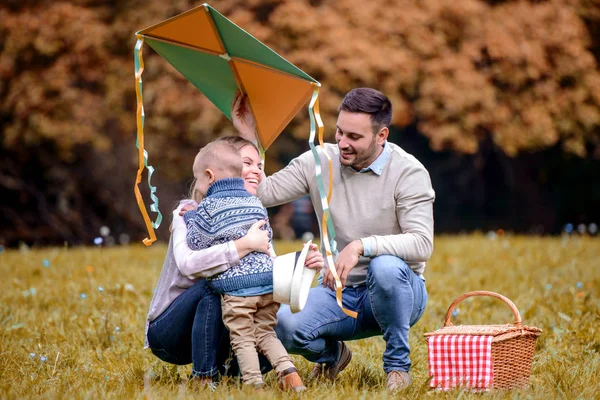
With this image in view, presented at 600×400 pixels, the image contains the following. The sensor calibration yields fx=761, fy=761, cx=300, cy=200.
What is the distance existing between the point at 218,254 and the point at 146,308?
7.81 ft

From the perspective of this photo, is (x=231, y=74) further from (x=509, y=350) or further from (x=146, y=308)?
(x=146, y=308)

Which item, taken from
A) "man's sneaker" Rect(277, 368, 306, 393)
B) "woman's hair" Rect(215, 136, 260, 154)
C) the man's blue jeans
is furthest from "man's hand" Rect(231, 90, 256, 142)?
"man's sneaker" Rect(277, 368, 306, 393)

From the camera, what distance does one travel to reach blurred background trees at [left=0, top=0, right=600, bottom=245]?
36.4 feet

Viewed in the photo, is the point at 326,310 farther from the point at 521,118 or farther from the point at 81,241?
the point at 81,241

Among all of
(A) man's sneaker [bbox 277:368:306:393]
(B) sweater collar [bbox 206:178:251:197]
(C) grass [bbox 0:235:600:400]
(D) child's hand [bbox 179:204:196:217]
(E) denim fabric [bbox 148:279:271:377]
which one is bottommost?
(C) grass [bbox 0:235:600:400]

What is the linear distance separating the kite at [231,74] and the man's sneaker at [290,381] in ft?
1.13

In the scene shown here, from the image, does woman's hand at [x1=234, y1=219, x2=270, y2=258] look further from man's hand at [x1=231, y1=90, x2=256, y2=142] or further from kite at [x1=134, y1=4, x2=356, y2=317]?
man's hand at [x1=231, y1=90, x2=256, y2=142]

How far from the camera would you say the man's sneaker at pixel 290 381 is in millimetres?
3100

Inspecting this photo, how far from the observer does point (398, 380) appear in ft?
11.0

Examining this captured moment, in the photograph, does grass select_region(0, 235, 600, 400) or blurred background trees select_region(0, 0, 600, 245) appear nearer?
grass select_region(0, 235, 600, 400)

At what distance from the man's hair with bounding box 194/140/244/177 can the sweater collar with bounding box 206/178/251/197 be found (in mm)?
37

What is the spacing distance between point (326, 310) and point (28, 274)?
12.4ft

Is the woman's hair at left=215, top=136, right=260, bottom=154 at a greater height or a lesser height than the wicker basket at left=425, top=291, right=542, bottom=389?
greater

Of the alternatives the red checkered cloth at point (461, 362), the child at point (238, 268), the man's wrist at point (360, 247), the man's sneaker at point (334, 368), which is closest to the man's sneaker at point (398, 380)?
the red checkered cloth at point (461, 362)
